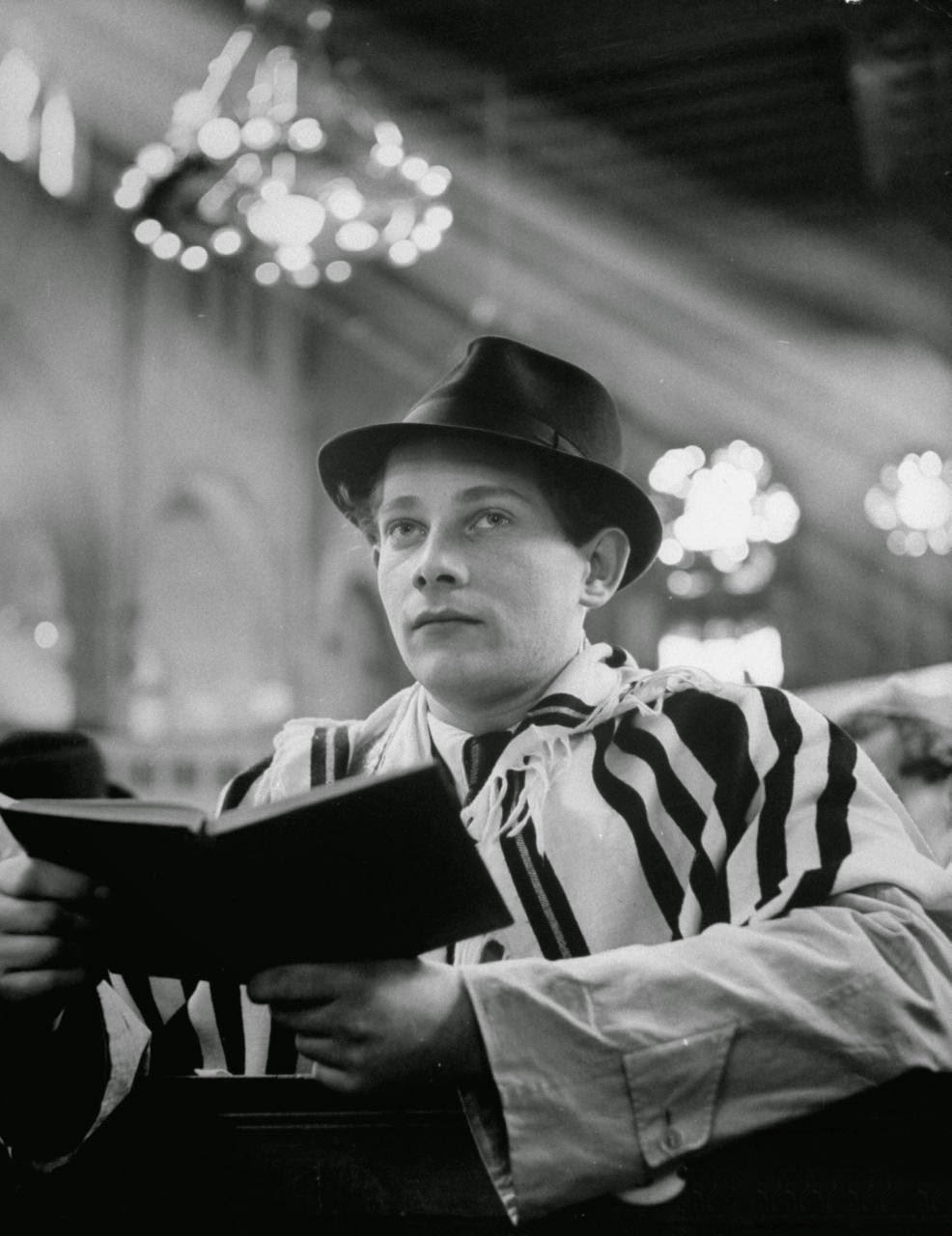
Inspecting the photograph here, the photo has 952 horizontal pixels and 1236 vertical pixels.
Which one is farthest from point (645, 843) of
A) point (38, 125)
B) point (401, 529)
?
point (38, 125)

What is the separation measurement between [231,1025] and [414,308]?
9409 mm

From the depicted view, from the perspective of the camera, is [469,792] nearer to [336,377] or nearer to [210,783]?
[210,783]

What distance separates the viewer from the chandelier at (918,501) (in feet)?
23.4

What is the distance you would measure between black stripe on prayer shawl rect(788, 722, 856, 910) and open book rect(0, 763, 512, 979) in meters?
0.31

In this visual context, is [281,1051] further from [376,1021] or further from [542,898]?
[376,1021]

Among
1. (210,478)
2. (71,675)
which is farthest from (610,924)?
(210,478)

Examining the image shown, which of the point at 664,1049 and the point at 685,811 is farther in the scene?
the point at 685,811

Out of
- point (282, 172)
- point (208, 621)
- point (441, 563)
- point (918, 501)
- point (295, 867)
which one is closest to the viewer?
point (295, 867)

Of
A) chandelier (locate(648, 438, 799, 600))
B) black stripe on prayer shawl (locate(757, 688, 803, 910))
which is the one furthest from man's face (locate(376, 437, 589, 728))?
chandelier (locate(648, 438, 799, 600))

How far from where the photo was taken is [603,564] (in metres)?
1.49

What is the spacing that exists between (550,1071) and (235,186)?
3895 millimetres

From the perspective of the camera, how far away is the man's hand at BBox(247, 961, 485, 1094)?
0.91 meters

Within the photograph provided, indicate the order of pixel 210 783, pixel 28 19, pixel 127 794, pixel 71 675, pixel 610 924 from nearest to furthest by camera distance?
1. pixel 610 924
2. pixel 127 794
3. pixel 28 19
4. pixel 71 675
5. pixel 210 783

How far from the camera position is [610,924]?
1202mm
